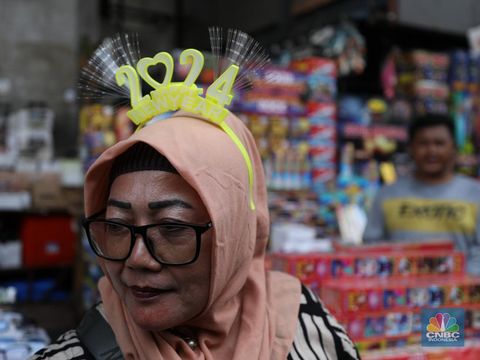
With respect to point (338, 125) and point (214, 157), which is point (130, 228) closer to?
point (214, 157)

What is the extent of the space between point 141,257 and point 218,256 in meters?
0.16

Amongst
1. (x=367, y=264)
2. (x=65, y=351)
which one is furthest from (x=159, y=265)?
(x=367, y=264)

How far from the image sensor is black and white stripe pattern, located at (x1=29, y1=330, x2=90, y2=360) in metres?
1.06

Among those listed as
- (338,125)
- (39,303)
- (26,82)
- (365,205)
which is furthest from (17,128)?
(365,205)

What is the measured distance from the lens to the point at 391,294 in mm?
1590

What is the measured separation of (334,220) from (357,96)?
1.31m

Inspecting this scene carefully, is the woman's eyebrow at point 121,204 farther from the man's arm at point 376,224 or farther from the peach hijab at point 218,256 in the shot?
the man's arm at point 376,224

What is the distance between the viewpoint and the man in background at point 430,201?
269 cm

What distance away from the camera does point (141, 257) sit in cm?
99

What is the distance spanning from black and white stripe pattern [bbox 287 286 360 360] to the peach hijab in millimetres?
40

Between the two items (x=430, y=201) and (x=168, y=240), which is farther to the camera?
(x=430, y=201)

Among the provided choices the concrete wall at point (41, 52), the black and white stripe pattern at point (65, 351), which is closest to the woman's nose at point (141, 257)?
the black and white stripe pattern at point (65, 351)

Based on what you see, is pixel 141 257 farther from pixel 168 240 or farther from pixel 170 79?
pixel 170 79

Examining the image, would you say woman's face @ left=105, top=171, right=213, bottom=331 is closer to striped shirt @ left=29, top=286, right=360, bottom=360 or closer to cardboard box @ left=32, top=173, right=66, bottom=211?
striped shirt @ left=29, top=286, right=360, bottom=360
